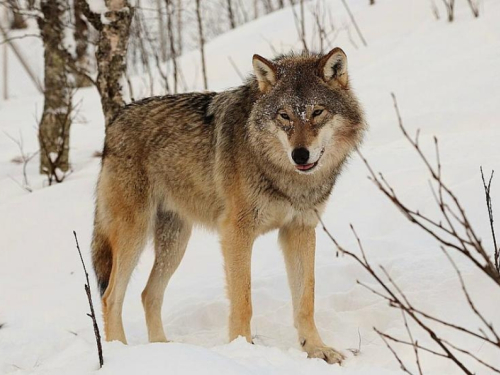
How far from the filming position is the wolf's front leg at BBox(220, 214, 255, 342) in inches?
161

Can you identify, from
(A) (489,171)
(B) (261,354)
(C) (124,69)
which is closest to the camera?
(B) (261,354)

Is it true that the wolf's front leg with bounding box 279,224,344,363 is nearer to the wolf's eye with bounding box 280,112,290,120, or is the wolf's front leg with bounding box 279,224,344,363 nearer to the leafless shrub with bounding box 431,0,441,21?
the wolf's eye with bounding box 280,112,290,120

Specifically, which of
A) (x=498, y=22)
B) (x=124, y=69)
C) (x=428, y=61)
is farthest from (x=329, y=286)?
(x=498, y=22)

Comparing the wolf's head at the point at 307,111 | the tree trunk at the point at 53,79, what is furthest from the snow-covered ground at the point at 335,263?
the wolf's head at the point at 307,111

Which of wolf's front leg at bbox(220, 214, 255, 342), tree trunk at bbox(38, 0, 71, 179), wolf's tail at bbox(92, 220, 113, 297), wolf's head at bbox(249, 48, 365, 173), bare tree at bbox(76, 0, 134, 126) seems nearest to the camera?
wolf's head at bbox(249, 48, 365, 173)

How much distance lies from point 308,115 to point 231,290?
1.20 meters

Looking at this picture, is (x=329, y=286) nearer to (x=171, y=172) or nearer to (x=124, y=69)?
(x=171, y=172)

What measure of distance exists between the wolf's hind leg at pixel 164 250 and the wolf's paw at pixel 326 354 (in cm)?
126

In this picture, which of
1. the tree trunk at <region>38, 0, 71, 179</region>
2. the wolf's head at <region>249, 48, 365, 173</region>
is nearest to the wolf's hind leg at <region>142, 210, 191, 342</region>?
the wolf's head at <region>249, 48, 365, 173</region>

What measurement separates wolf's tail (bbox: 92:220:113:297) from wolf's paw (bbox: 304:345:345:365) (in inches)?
62.3

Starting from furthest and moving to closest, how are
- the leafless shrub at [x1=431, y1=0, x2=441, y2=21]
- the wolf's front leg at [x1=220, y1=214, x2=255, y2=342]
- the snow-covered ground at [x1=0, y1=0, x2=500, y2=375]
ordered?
the leafless shrub at [x1=431, y1=0, x2=441, y2=21]
the wolf's front leg at [x1=220, y1=214, x2=255, y2=342]
the snow-covered ground at [x1=0, y1=0, x2=500, y2=375]

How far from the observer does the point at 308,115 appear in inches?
150

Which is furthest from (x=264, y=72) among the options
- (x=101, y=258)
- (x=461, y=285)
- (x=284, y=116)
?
(x=101, y=258)

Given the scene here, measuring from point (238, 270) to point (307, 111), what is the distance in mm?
1073
